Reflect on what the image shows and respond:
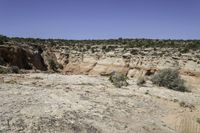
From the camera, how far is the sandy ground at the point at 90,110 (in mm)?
14109

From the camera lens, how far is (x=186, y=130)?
16859 mm

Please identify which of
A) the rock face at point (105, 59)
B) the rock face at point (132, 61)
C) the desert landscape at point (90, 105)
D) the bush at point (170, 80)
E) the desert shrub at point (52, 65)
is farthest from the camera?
the desert shrub at point (52, 65)

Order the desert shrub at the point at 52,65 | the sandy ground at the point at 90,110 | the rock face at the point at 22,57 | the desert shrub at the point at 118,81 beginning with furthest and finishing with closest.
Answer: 1. the desert shrub at the point at 52,65
2. the rock face at the point at 22,57
3. the desert shrub at the point at 118,81
4. the sandy ground at the point at 90,110

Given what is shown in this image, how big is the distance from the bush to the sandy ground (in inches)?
160

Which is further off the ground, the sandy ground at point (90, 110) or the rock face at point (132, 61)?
the sandy ground at point (90, 110)

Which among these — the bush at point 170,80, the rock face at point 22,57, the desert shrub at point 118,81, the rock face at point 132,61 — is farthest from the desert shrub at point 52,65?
the desert shrub at point 118,81

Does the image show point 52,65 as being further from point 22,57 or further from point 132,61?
point 132,61

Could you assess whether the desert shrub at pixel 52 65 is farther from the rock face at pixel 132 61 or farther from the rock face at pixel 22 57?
the rock face at pixel 132 61

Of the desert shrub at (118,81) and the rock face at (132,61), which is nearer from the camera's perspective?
the desert shrub at (118,81)

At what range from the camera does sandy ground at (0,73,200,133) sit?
14109 millimetres

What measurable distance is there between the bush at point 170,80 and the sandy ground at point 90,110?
406cm

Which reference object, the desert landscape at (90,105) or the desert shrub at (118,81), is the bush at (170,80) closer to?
the desert landscape at (90,105)

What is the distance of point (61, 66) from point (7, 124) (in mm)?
34664

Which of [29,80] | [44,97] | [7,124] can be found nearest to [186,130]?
[44,97]
